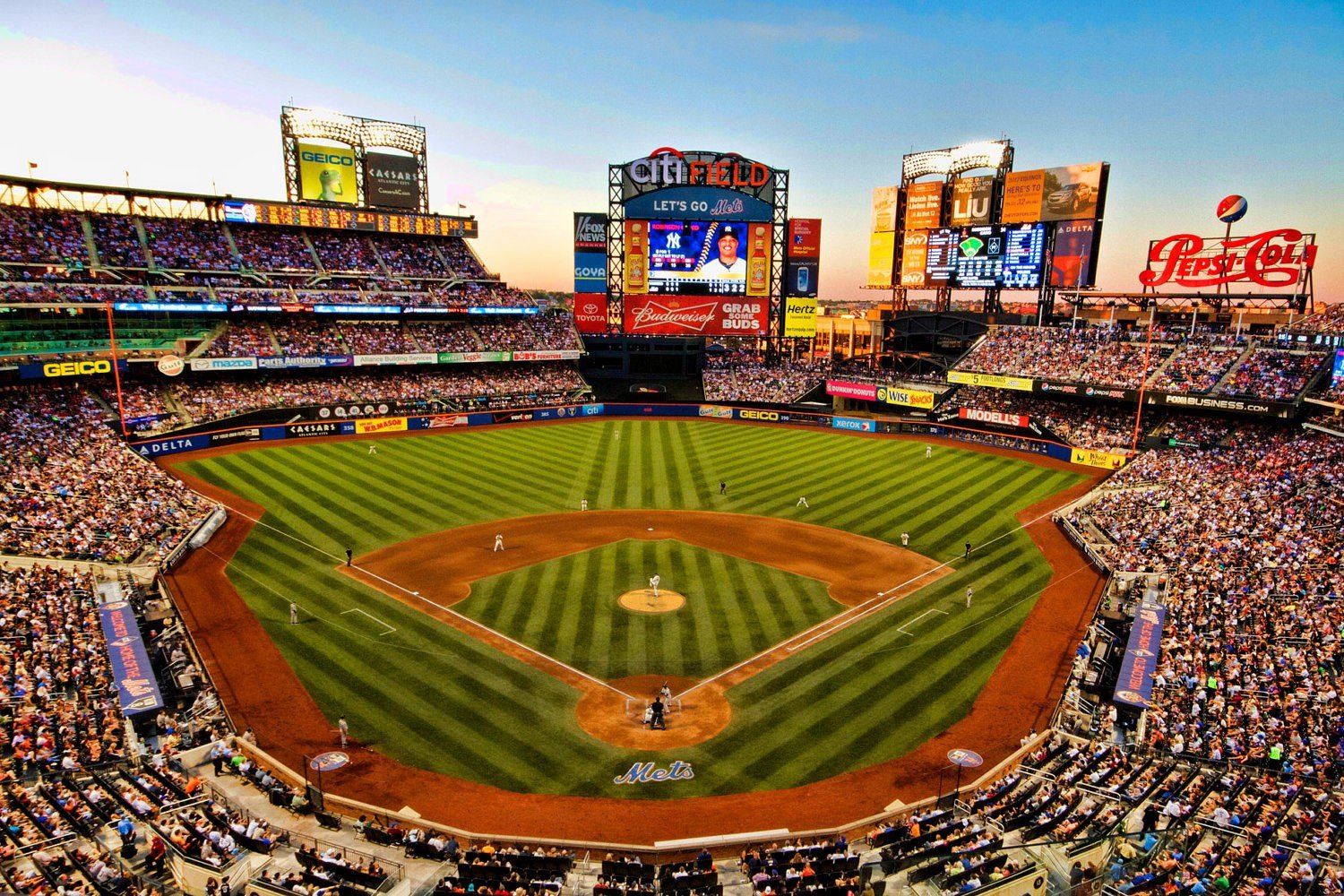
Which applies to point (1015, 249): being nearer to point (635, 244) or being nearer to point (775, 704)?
point (635, 244)

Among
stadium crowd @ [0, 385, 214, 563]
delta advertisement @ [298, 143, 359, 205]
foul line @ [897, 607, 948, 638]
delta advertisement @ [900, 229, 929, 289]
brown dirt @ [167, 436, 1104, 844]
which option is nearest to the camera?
brown dirt @ [167, 436, 1104, 844]

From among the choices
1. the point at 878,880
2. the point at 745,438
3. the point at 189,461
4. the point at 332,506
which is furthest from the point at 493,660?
the point at 745,438

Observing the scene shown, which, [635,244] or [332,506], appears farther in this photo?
[635,244]

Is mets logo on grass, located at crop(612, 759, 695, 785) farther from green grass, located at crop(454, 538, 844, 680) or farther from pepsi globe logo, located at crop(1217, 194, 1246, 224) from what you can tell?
pepsi globe logo, located at crop(1217, 194, 1246, 224)

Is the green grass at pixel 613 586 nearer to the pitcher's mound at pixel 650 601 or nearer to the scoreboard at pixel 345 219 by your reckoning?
the pitcher's mound at pixel 650 601

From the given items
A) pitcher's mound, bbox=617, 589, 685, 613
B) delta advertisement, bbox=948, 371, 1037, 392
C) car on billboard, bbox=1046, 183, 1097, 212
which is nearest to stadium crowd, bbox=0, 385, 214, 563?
pitcher's mound, bbox=617, 589, 685, 613

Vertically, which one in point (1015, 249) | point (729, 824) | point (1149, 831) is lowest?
point (729, 824)
